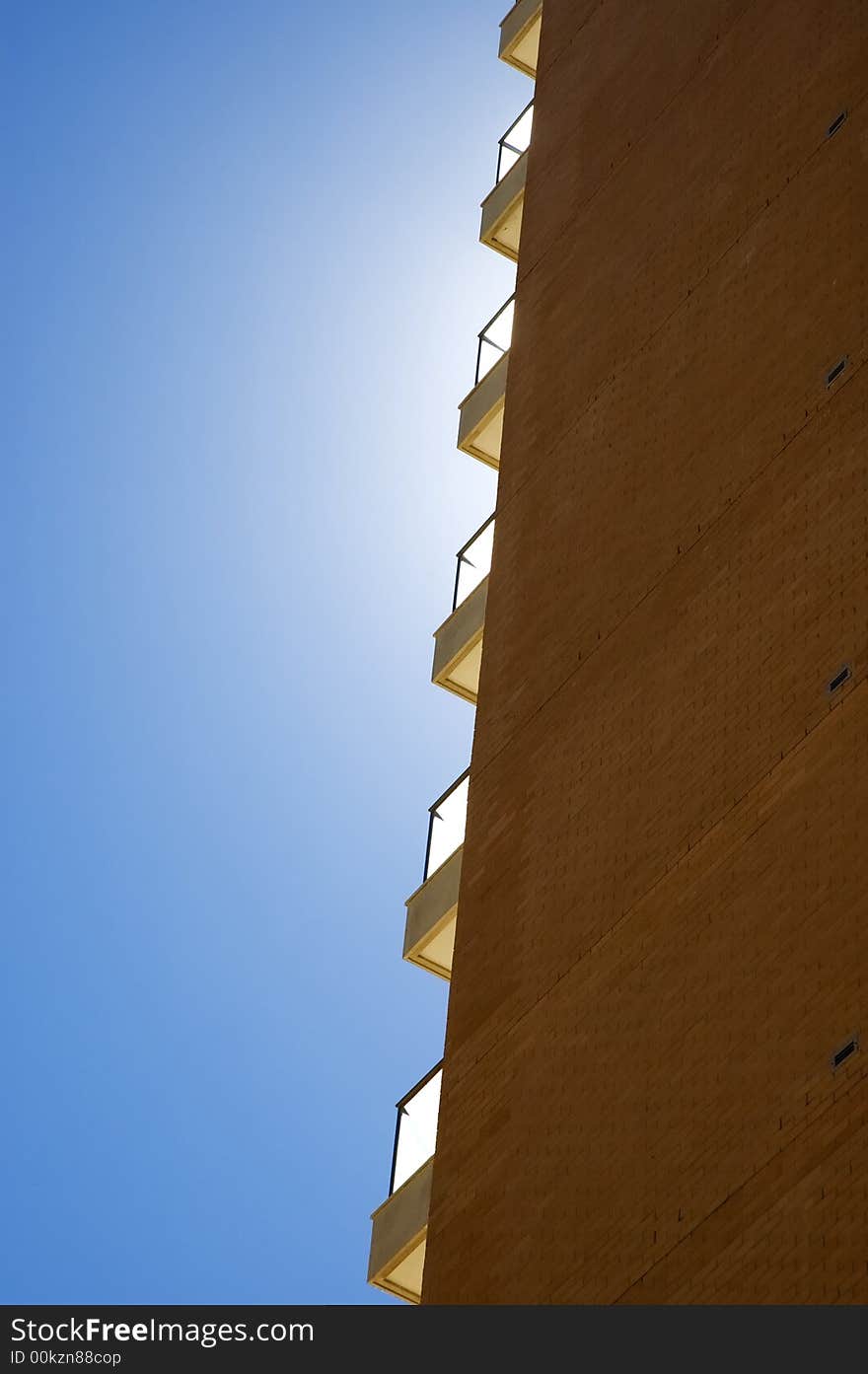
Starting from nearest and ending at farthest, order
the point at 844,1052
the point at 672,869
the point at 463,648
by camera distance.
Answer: the point at 844,1052 → the point at 672,869 → the point at 463,648

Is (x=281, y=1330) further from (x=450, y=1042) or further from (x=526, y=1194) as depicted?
(x=450, y=1042)

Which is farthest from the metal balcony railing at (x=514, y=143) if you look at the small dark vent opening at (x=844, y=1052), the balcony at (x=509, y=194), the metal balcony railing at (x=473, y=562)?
the small dark vent opening at (x=844, y=1052)

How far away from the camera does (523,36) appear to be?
97.3ft

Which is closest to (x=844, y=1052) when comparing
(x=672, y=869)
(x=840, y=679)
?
(x=672, y=869)

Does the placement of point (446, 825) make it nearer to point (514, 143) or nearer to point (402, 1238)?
point (402, 1238)

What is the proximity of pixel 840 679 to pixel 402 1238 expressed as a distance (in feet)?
22.0

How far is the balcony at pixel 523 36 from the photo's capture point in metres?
29.6

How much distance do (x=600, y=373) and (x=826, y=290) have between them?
12.7 feet

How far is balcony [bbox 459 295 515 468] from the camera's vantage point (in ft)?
79.1

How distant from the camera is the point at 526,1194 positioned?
15.6 m

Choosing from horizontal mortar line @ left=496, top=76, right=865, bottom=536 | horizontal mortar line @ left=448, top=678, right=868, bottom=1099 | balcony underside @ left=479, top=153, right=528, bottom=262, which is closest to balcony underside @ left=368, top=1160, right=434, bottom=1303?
horizontal mortar line @ left=448, top=678, right=868, bottom=1099

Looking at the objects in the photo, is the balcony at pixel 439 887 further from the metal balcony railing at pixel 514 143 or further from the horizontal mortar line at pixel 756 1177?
the metal balcony railing at pixel 514 143

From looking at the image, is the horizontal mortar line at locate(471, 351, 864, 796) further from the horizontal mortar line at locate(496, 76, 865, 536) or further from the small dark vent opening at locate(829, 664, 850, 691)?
the horizontal mortar line at locate(496, 76, 865, 536)

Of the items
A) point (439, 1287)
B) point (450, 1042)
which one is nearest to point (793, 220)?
point (450, 1042)
